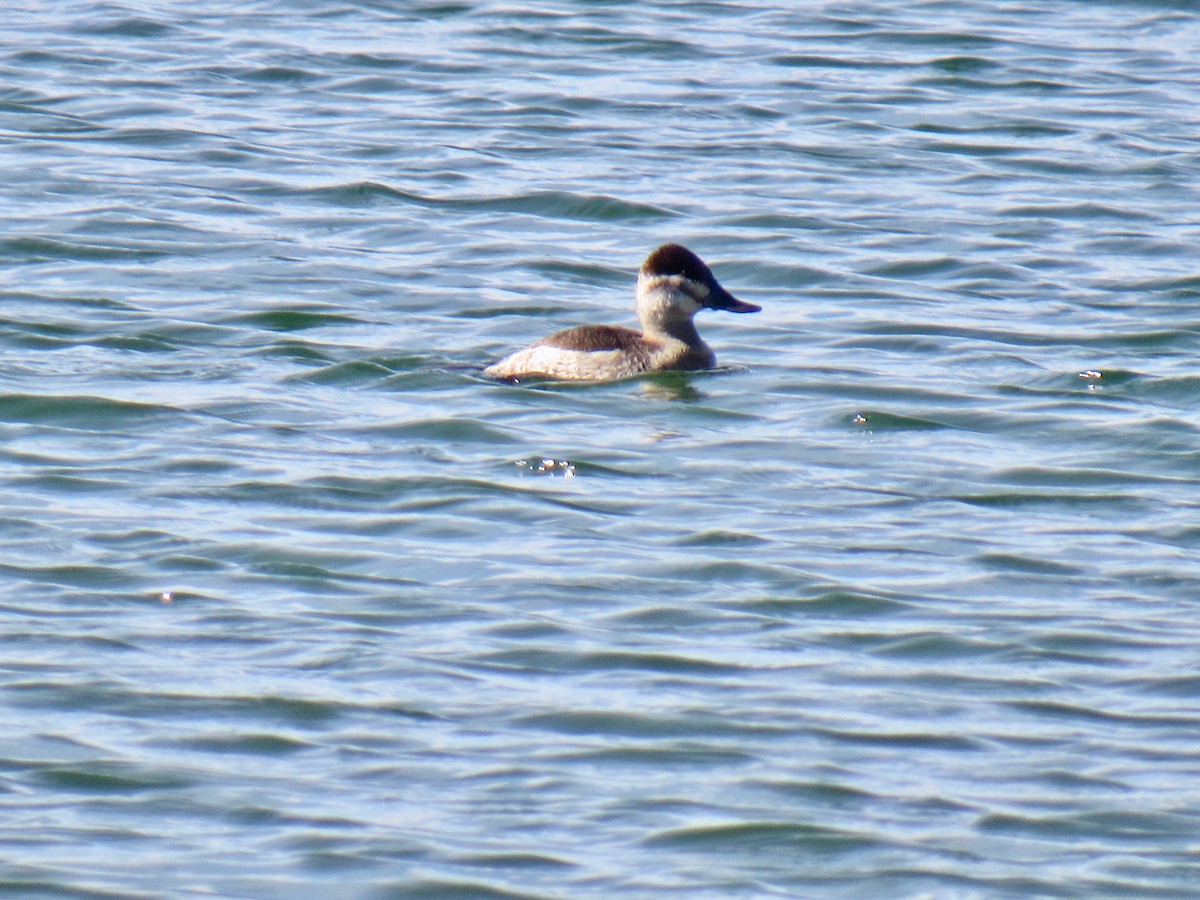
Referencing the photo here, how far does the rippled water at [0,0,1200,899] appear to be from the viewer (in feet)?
24.2

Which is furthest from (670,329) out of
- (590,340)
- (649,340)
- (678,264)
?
(590,340)

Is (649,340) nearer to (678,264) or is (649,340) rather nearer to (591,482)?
(678,264)

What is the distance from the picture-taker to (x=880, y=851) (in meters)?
7.17

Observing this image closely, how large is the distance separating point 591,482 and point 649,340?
7.68 feet

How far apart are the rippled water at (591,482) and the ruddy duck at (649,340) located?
172 millimetres

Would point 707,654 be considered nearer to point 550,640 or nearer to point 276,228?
point 550,640

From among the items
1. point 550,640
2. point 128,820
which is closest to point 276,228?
point 550,640

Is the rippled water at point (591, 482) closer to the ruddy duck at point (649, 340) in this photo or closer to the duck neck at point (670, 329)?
the ruddy duck at point (649, 340)

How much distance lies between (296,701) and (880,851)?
2.01 m

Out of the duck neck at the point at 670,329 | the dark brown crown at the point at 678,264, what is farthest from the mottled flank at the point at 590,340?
the dark brown crown at the point at 678,264

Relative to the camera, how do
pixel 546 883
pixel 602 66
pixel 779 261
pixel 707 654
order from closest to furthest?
1. pixel 546 883
2. pixel 707 654
3. pixel 779 261
4. pixel 602 66

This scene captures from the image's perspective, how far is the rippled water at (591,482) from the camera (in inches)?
290

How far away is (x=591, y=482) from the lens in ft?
36.5

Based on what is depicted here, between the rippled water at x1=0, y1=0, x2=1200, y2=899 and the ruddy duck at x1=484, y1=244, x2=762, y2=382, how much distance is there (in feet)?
0.57
